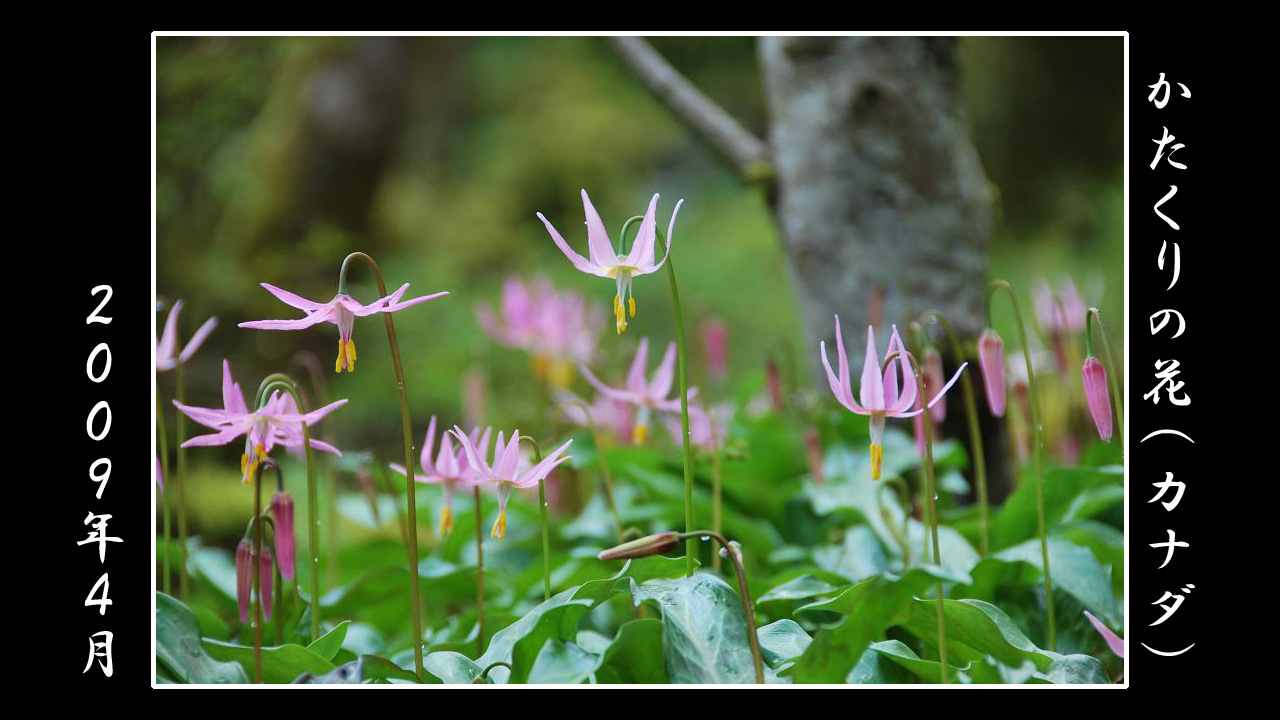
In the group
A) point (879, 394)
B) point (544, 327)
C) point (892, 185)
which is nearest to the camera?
point (879, 394)

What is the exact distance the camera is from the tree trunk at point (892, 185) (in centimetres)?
214

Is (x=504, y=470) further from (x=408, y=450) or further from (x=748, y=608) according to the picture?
(x=748, y=608)

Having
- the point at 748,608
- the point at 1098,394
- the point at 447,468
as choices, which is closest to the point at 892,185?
the point at 1098,394

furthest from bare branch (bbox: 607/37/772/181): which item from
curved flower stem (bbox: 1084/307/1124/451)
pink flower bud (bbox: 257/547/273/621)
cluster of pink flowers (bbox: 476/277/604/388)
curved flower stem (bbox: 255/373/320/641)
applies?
pink flower bud (bbox: 257/547/273/621)

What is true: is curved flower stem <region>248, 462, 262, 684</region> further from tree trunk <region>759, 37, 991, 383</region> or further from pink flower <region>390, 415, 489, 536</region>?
tree trunk <region>759, 37, 991, 383</region>

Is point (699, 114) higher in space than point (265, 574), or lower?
higher

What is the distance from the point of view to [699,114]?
2475 mm

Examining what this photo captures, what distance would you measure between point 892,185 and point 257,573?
1.43 meters

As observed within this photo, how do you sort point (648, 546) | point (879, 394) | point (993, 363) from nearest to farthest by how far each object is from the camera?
point (648, 546), point (879, 394), point (993, 363)

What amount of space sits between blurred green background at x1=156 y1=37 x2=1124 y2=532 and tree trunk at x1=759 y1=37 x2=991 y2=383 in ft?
2.09

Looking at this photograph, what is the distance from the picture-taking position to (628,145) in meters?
5.64

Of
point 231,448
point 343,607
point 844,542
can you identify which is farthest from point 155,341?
point 231,448

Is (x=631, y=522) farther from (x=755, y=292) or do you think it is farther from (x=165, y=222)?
(x=755, y=292)

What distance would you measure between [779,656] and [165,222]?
3.23 meters
